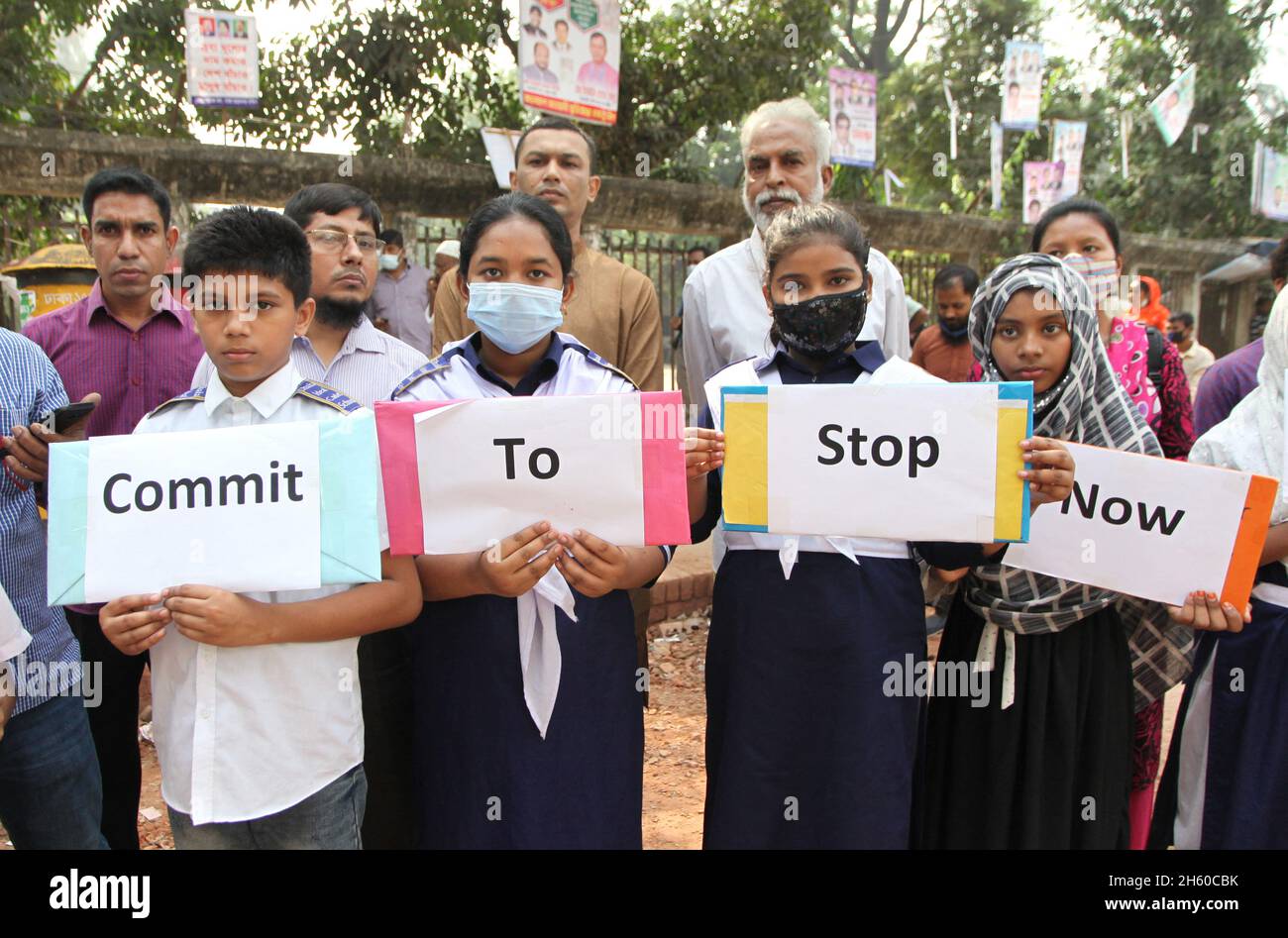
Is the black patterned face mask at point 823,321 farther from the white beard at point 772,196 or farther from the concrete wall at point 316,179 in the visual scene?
the concrete wall at point 316,179

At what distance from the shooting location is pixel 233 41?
7.14 m

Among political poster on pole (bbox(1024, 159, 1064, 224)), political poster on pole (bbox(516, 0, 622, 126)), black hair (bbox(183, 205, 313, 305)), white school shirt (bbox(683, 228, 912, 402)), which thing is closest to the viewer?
black hair (bbox(183, 205, 313, 305))

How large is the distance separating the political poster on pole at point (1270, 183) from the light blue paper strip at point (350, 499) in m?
16.6

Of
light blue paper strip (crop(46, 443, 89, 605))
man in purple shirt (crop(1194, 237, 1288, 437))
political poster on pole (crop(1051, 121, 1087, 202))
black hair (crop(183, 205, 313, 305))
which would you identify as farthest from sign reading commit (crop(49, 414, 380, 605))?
political poster on pole (crop(1051, 121, 1087, 202))

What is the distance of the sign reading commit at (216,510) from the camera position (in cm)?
185

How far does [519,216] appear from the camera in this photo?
228 cm

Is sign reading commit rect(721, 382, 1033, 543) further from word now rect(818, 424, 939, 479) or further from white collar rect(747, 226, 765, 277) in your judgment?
white collar rect(747, 226, 765, 277)

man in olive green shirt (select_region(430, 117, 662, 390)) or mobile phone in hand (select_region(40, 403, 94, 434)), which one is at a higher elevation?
man in olive green shirt (select_region(430, 117, 662, 390))

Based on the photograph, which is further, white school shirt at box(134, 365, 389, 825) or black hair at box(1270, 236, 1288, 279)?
black hair at box(1270, 236, 1288, 279)

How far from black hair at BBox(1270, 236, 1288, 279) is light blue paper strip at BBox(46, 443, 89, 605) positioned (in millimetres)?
3403

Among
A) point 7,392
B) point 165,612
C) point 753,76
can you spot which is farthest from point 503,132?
point 165,612

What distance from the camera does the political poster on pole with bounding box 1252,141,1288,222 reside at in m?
14.5

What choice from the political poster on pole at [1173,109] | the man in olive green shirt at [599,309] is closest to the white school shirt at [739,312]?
the man in olive green shirt at [599,309]

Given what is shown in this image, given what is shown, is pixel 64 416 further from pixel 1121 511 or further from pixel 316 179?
pixel 316 179
